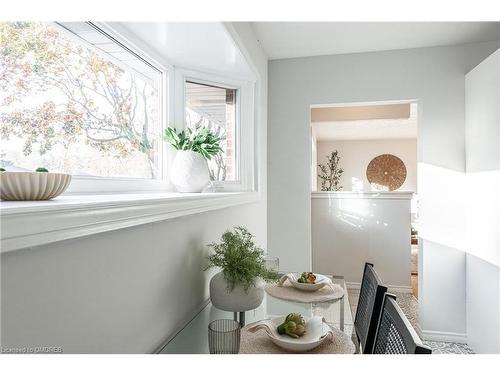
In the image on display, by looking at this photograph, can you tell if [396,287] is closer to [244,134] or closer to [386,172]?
[244,134]

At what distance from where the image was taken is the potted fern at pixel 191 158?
5.33 ft

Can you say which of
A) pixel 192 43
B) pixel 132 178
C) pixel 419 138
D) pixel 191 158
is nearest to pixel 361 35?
pixel 419 138

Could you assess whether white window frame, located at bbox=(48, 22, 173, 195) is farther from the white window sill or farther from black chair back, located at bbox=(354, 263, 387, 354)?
black chair back, located at bbox=(354, 263, 387, 354)

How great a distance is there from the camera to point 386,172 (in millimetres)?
7836

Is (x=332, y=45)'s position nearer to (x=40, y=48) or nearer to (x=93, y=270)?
(x=40, y=48)

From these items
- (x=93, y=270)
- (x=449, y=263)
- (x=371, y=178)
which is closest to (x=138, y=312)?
(x=93, y=270)

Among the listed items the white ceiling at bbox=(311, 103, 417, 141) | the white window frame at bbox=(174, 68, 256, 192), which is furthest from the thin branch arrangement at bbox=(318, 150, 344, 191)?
the white window frame at bbox=(174, 68, 256, 192)

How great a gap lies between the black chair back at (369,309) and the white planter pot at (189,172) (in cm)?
91

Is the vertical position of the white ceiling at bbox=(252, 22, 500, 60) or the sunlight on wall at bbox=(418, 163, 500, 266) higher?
the white ceiling at bbox=(252, 22, 500, 60)

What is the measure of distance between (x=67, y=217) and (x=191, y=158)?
1003 mm

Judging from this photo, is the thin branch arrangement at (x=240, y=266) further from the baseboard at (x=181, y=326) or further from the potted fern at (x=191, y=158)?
the potted fern at (x=191, y=158)

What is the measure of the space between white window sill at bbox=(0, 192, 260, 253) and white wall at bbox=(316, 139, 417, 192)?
7133 millimetres

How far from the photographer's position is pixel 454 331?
2.70 meters

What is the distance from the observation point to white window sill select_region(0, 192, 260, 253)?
534 millimetres
